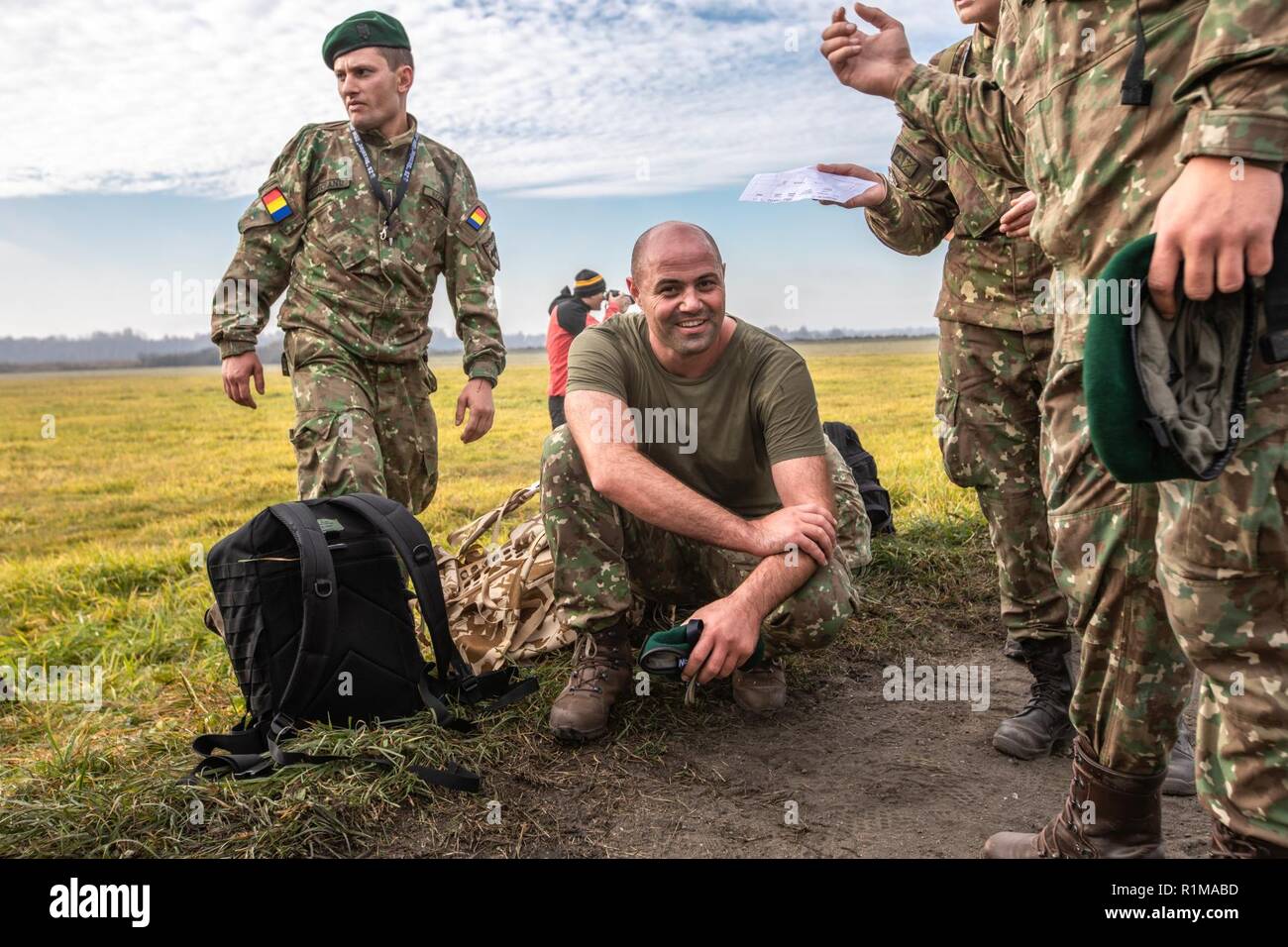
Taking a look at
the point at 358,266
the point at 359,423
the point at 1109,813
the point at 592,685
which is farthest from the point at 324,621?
the point at 1109,813

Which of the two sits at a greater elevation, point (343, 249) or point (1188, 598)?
point (343, 249)

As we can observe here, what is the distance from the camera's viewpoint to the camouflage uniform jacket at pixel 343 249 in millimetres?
4488

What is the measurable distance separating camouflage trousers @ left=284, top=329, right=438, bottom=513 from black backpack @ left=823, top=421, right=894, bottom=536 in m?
2.14

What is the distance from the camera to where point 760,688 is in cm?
349

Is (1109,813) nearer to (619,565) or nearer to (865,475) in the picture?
(619,565)

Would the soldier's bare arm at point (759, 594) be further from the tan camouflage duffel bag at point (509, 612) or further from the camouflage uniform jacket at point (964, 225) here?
the tan camouflage duffel bag at point (509, 612)

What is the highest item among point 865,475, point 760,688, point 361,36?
point 361,36

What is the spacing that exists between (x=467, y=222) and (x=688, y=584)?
2217 mm

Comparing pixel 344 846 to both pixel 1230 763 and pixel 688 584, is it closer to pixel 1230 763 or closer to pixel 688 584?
pixel 688 584

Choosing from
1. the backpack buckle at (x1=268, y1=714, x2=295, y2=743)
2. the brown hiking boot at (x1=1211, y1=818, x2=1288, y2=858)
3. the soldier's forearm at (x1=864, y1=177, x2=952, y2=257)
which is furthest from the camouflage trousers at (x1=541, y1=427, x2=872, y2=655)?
the brown hiking boot at (x1=1211, y1=818, x2=1288, y2=858)

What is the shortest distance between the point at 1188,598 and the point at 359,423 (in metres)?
3.34

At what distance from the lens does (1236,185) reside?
1597 mm

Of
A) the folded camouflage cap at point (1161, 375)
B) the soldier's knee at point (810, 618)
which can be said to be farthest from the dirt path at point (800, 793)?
the folded camouflage cap at point (1161, 375)
